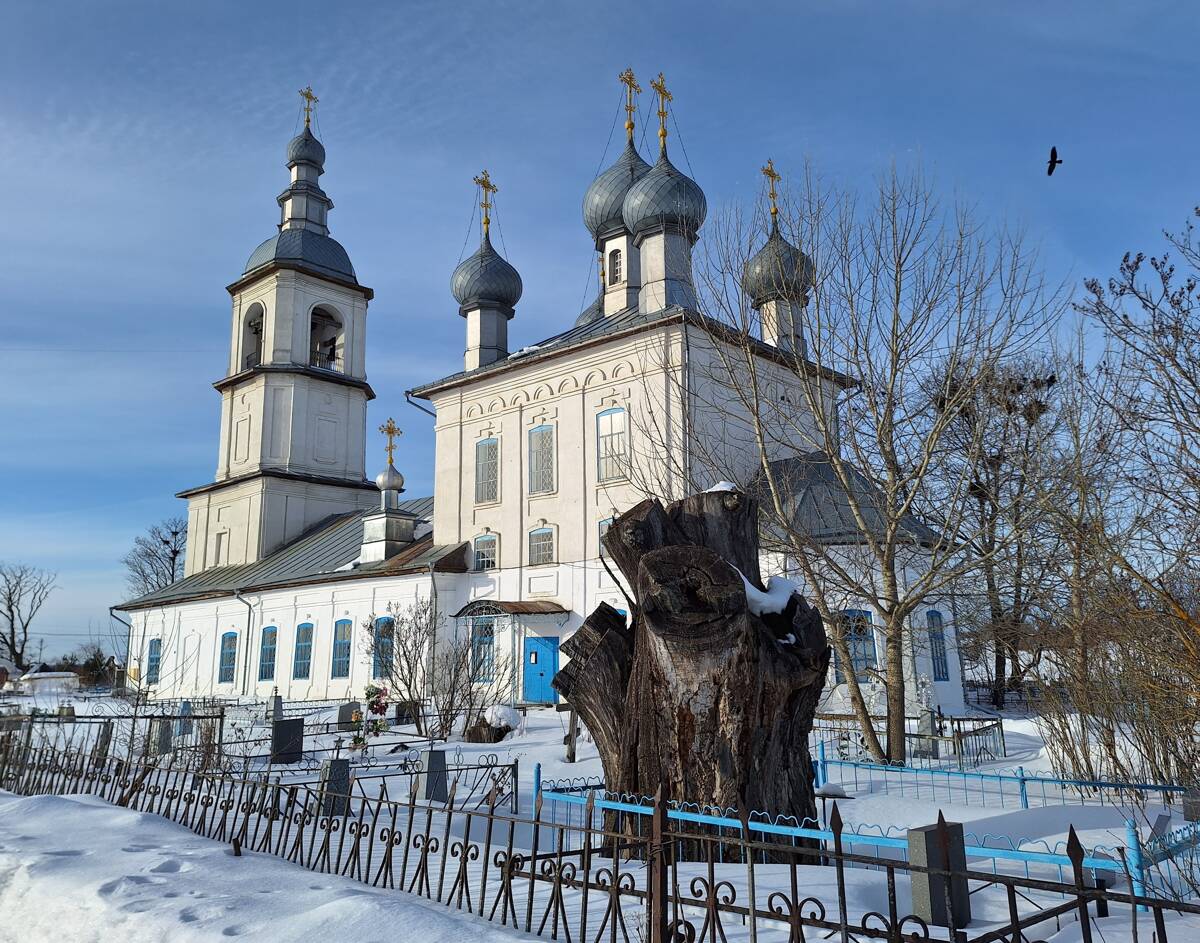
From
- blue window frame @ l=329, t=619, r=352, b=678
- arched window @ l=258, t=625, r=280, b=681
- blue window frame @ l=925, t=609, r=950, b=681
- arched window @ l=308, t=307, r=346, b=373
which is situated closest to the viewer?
blue window frame @ l=925, t=609, r=950, b=681

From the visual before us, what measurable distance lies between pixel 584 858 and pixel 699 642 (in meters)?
1.84

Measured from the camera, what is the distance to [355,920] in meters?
4.34

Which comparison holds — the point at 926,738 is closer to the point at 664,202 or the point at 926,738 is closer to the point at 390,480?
the point at 664,202

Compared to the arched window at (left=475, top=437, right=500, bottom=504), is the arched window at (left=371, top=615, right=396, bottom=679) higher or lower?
lower

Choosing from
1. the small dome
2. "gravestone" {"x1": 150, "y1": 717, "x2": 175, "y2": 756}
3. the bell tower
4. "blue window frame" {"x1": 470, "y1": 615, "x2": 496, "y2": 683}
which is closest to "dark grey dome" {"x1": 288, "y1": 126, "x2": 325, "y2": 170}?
Answer: the bell tower

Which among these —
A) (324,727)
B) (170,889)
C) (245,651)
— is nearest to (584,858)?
(170,889)

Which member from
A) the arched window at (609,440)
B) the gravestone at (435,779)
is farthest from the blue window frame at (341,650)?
the gravestone at (435,779)

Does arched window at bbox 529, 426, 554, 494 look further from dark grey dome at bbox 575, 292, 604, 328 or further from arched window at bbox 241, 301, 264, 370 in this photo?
arched window at bbox 241, 301, 264, 370

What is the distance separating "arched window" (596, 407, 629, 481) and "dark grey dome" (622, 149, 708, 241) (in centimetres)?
464

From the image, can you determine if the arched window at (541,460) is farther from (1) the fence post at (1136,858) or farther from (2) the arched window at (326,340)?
(1) the fence post at (1136,858)

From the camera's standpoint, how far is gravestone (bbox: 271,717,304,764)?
13411 mm

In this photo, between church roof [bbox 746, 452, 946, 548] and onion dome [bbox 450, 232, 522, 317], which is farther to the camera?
onion dome [bbox 450, 232, 522, 317]

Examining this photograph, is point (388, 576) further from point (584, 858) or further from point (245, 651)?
point (584, 858)

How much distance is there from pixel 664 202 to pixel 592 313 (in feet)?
25.6
